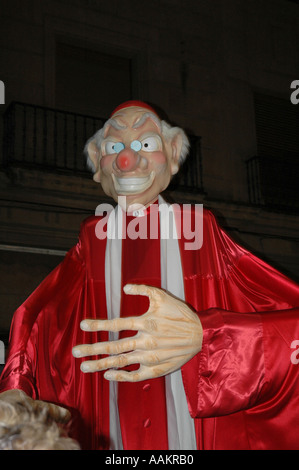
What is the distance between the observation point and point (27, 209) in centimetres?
634

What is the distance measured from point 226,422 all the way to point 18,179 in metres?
4.82

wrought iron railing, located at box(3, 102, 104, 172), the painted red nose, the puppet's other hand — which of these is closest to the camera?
the puppet's other hand

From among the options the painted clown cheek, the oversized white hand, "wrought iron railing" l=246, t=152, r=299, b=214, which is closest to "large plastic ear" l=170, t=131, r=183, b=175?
the painted clown cheek

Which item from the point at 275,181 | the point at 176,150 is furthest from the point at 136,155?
the point at 275,181

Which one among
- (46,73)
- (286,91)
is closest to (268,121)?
(286,91)

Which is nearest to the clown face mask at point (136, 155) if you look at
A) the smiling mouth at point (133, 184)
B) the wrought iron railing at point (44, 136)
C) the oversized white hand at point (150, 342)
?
the smiling mouth at point (133, 184)

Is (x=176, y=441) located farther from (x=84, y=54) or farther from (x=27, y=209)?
(x=84, y=54)

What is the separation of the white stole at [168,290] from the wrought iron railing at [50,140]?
13.2 ft

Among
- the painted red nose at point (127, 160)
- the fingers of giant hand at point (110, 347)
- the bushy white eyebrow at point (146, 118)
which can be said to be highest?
the bushy white eyebrow at point (146, 118)

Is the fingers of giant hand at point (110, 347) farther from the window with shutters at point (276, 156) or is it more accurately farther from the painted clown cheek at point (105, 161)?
the window with shutters at point (276, 156)

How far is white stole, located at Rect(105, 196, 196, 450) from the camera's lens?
1794 millimetres

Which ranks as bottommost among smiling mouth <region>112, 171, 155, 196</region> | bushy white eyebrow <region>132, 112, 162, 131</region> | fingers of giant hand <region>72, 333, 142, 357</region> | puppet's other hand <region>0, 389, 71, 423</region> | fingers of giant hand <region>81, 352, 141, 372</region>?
puppet's other hand <region>0, 389, 71, 423</region>

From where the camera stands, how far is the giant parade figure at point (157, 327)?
63.2 inches

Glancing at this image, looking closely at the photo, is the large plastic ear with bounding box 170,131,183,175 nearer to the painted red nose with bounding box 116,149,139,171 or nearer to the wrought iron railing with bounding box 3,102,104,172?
the painted red nose with bounding box 116,149,139,171
